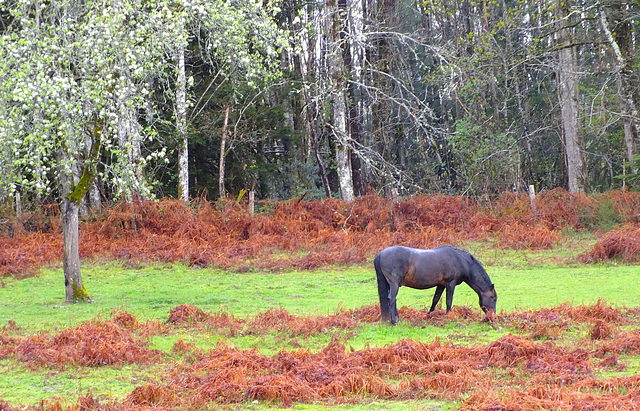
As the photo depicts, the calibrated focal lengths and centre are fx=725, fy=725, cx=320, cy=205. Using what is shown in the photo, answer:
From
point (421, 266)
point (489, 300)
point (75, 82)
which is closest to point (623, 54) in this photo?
point (489, 300)

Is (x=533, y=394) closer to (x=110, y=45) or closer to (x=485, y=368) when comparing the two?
(x=485, y=368)

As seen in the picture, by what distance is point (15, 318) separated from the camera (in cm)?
1439

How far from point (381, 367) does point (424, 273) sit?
3374 millimetres

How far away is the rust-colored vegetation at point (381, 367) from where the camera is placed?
26.5 feet

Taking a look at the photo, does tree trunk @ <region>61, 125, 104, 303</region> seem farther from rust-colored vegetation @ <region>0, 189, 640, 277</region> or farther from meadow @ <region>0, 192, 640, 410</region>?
rust-colored vegetation @ <region>0, 189, 640, 277</region>

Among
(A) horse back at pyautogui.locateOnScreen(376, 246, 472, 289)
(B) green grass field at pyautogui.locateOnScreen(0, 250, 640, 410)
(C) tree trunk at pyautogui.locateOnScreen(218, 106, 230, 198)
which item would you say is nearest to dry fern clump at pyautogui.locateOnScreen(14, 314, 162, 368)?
(B) green grass field at pyautogui.locateOnScreen(0, 250, 640, 410)

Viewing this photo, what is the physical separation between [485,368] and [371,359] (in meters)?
1.49

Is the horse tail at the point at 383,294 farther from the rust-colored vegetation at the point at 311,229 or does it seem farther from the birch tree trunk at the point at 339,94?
the birch tree trunk at the point at 339,94

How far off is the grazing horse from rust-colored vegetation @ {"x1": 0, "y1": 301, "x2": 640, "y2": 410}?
0.59 m

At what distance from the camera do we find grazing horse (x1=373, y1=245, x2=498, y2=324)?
1234 centimetres

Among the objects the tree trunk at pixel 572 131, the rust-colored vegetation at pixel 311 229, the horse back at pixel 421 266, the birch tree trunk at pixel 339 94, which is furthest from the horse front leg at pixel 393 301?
the tree trunk at pixel 572 131

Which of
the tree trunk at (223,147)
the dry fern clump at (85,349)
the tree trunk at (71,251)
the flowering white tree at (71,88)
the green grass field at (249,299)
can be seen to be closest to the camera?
the green grass field at (249,299)

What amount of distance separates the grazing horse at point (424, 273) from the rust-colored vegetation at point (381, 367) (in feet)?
1.93

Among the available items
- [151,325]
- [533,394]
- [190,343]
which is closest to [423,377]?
[533,394]
